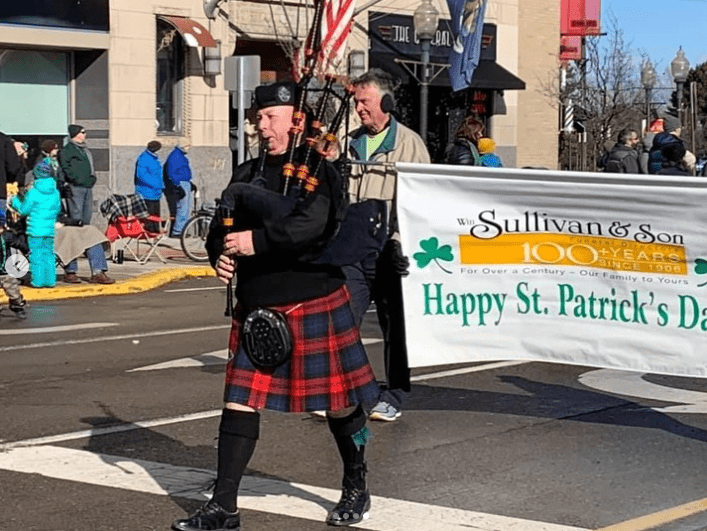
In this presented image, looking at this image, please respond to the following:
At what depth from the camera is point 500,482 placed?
7172mm

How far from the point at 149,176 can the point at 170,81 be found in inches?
111

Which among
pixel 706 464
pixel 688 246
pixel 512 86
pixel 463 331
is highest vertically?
pixel 512 86

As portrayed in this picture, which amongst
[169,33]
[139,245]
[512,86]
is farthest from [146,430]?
[512,86]

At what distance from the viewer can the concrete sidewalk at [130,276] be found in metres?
16.4

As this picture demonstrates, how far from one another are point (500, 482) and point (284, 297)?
70.2 inches

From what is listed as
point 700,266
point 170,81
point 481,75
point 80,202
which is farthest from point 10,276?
point 481,75

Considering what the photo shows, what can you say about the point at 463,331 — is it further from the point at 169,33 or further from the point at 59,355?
the point at 169,33

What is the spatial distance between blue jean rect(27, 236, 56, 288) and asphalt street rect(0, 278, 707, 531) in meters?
4.71

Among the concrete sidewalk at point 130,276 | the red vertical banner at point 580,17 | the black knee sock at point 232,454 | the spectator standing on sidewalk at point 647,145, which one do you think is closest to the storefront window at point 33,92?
the concrete sidewalk at point 130,276

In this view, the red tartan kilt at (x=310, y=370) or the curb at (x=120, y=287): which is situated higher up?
the red tartan kilt at (x=310, y=370)

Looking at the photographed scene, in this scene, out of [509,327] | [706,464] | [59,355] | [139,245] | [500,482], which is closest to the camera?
[500,482]

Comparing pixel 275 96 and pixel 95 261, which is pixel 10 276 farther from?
pixel 275 96

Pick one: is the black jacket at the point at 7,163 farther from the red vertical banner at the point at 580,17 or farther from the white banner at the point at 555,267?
the red vertical banner at the point at 580,17

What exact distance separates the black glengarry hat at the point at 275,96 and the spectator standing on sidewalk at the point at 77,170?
15068 mm
